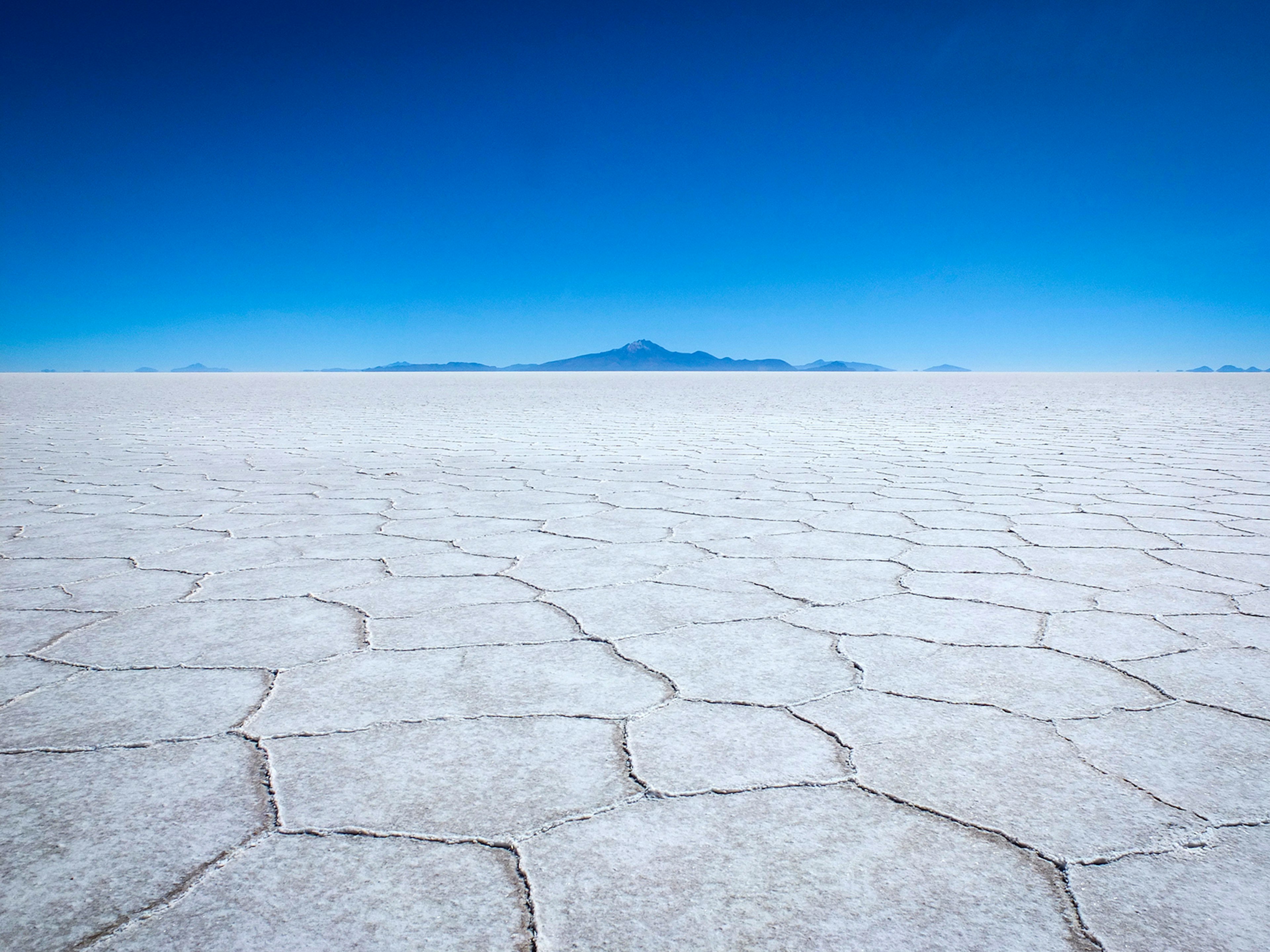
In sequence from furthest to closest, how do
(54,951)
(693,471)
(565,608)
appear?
(693,471)
(565,608)
(54,951)

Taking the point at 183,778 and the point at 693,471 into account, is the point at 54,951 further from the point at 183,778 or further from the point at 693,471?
the point at 693,471

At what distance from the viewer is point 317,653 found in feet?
4.63

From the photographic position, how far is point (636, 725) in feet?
3.73

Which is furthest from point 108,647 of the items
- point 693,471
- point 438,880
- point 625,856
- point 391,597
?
point 693,471

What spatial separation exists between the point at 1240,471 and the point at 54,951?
178 inches

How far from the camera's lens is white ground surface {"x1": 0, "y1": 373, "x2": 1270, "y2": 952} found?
2.53 feet

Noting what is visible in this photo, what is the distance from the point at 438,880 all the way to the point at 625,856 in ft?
0.63

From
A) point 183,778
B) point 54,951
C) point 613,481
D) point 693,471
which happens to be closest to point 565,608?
point 183,778

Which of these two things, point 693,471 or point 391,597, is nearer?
point 391,597

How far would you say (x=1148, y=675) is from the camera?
1301 mm

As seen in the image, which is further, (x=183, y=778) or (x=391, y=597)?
(x=391, y=597)

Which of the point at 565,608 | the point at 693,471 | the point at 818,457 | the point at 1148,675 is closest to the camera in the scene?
the point at 1148,675

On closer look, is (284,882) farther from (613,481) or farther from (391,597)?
(613,481)

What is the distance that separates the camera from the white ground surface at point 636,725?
771 millimetres
